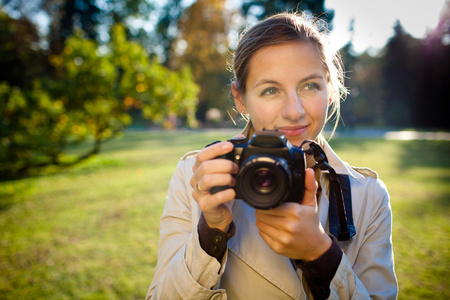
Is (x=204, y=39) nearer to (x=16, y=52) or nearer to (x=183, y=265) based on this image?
(x=16, y=52)

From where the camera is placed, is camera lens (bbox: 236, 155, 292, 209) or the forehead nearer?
camera lens (bbox: 236, 155, 292, 209)

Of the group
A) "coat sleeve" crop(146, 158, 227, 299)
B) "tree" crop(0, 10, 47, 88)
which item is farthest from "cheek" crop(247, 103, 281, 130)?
"tree" crop(0, 10, 47, 88)

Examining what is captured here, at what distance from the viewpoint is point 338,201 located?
134cm

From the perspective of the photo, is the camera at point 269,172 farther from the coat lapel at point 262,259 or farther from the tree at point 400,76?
the tree at point 400,76

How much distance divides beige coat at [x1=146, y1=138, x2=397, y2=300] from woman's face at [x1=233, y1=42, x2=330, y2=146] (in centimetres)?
29

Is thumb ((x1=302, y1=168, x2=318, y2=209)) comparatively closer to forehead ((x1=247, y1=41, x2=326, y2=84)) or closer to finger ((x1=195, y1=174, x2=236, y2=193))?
finger ((x1=195, y1=174, x2=236, y2=193))

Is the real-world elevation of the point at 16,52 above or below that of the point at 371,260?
above

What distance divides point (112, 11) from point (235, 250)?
1353 inches

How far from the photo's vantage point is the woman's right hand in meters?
1.10

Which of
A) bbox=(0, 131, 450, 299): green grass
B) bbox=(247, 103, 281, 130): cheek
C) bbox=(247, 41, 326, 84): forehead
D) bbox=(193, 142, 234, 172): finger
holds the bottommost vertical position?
bbox=(0, 131, 450, 299): green grass

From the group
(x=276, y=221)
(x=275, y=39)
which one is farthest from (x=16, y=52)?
(x=276, y=221)

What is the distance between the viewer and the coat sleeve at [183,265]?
1159mm

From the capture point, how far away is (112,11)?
29.6 meters

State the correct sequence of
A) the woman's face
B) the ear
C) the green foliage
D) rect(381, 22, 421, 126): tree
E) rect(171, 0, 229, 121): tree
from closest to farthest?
the woman's face → the ear → the green foliage → rect(171, 0, 229, 121): tree → rect(381, 22, 421, 126): tree
